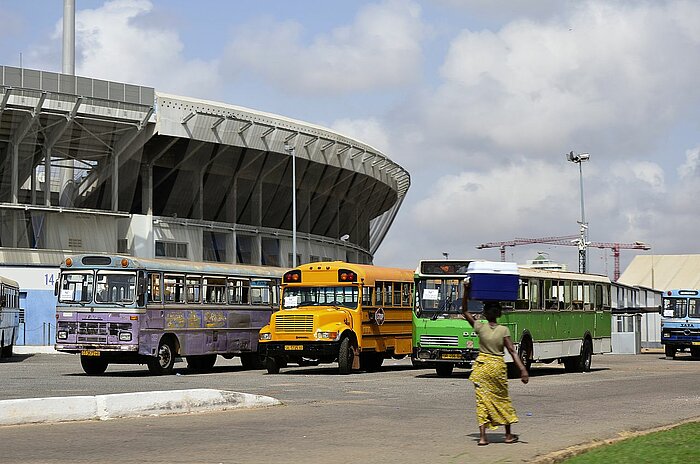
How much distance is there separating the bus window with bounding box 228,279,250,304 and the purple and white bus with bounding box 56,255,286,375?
0.21 feet

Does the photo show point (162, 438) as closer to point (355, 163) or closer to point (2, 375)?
point (2, 375)

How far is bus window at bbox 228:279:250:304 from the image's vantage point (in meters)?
32.1

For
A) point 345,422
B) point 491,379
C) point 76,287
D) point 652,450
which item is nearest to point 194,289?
point 76,287

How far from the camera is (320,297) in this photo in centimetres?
3075

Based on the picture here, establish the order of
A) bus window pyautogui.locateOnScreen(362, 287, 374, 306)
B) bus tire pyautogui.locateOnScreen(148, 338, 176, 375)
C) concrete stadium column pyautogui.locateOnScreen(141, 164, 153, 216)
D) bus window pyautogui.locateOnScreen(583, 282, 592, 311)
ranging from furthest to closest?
concrete stadium column pyautogui.locateOnScreen(141, 164, 153, 216), bus window pyautogui.locateOnScreen(583, 282, 592, 311), bus window pyautogui.locateOnScreen(362, 287, 374, 306), bus tire pyautogui.locateOnScreen(148, 338, 176, 375)

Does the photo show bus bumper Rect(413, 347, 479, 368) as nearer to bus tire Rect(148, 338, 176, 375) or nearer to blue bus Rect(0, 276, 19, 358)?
bus tire Rect(148, 338, 176, 375)

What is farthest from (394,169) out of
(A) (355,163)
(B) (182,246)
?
(B) (182,246)

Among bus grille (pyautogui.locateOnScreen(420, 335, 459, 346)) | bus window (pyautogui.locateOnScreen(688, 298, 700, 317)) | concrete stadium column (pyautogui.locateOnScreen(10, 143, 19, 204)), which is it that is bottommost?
bus grille (pyautogui.locateOnScreen(420, 335, 459, 346))

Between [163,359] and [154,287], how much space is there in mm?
1907

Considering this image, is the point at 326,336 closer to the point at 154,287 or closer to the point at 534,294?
the point at 154,287

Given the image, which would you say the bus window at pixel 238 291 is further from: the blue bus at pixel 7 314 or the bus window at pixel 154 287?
the blue bus at pixel 7 314

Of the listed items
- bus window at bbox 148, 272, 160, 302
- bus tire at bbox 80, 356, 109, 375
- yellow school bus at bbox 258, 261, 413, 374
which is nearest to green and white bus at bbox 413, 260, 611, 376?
yellow school bus at bbox 258, 261, 413, 374

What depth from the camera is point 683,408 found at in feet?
64.1

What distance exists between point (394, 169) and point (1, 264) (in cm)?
3506
